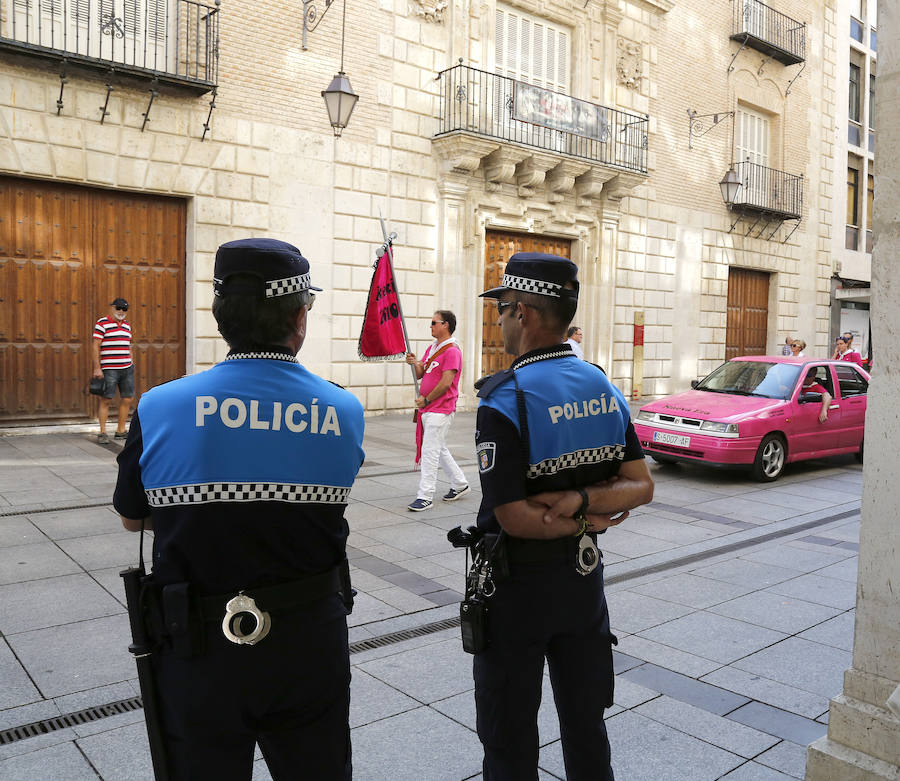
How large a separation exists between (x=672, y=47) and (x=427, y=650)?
63.9 feet

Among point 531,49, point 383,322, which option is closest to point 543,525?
point 383,322

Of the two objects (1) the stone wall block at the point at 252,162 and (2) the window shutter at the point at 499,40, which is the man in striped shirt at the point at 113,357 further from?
(2) the window shutter at the point at 499,40

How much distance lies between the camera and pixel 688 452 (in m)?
10.2

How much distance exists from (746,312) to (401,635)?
69.3 feet

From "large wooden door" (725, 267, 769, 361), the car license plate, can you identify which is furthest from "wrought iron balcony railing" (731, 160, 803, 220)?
the car license plate

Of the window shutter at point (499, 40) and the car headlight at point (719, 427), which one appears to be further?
the window shutter at point (499, 40)

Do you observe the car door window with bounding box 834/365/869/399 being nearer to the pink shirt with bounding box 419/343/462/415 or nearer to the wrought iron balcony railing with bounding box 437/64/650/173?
the pink shirt with bounding box 419/343/462/415

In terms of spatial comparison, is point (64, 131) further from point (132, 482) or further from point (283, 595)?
point (283, 595)

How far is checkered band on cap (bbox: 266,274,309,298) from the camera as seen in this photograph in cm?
207

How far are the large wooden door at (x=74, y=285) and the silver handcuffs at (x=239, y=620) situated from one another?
36.5ft

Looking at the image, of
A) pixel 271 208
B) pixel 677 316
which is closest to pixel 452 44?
pixel 271 208

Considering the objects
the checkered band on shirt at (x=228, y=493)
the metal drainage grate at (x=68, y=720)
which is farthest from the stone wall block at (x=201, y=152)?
the checkered band on shirt at (x=228, y=493)

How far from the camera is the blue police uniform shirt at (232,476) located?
6.44 feet

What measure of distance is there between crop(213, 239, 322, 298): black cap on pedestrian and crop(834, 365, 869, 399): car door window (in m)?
10.9
